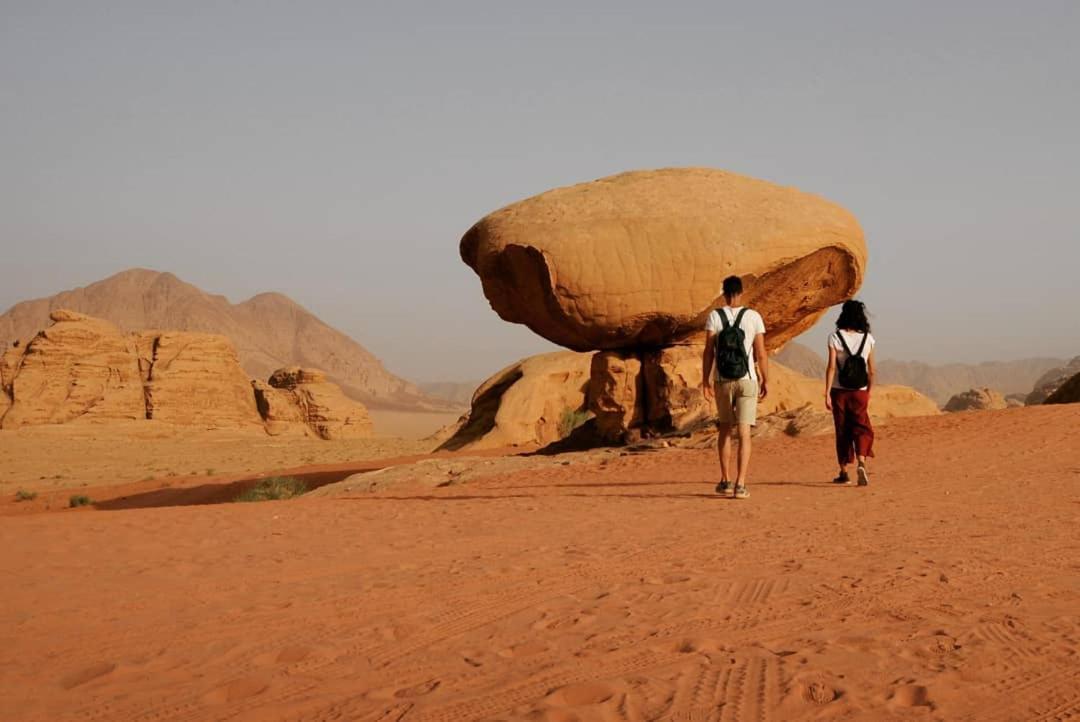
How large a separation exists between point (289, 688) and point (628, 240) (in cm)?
982

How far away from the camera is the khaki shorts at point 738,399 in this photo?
284 inches

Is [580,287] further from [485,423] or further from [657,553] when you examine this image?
[485,423]

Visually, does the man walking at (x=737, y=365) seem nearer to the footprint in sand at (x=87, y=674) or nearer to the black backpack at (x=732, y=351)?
the black backpack at (x=732, y=351)

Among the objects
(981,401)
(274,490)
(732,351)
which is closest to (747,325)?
(732,351)

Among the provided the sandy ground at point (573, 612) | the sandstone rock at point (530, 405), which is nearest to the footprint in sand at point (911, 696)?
the sandy ground at point (573, 612)

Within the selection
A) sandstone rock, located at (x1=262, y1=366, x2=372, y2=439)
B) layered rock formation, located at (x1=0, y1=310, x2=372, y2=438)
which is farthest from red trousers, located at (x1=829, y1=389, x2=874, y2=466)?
sandstone rock, located at (x1=262, y1=366, x2=372, y2=439)

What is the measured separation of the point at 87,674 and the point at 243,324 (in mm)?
106235

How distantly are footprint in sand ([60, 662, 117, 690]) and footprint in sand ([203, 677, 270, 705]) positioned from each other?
0.62 metres

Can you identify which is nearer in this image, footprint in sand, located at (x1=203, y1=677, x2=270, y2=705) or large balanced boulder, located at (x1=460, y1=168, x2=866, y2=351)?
footprint in sand, located at (x1=203, y1=677, x2=270, y2=705)

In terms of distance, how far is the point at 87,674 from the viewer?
339 cm

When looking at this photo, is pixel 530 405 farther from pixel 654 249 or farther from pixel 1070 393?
pixel 1070 393

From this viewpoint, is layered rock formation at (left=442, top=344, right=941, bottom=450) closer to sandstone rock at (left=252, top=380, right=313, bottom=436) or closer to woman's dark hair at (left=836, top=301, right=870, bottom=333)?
woman's dark hair at (left=836, top=301, right=870, bottom=333)

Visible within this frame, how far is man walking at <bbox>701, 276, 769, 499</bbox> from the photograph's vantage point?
7.19 m

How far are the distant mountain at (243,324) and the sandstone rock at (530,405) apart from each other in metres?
68.6
